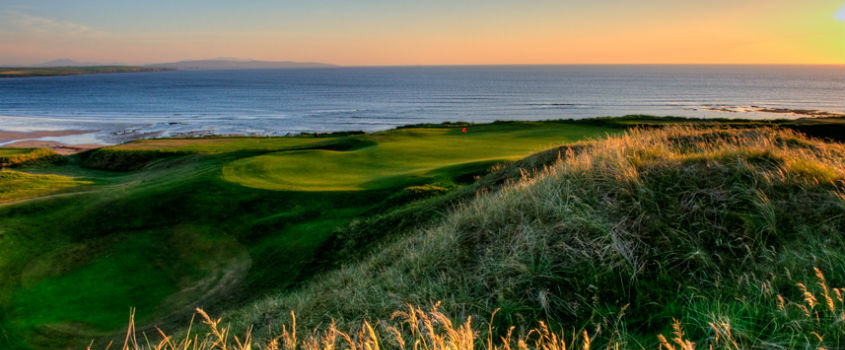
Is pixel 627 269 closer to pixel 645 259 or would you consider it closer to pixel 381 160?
pixel 645 259

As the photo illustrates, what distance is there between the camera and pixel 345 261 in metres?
9.20

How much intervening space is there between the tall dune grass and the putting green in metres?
9.34

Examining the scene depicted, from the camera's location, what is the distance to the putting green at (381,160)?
49.6 ft

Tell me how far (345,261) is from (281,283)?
1.67m

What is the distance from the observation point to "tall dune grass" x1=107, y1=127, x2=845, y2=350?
300 cm

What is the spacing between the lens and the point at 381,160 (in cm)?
1956

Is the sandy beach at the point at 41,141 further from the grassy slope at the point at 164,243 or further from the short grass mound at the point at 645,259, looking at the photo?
the short grass mound at the point at 645,259

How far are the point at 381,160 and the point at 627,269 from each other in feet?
53.7

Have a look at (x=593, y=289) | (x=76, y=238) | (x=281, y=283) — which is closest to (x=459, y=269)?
(x=593, y=289)

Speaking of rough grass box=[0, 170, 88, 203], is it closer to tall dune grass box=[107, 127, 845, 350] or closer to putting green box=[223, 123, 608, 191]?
putting green box=[223, 123, 608, 191]

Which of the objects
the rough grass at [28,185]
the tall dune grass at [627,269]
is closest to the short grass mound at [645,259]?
the tall dune grass at [627,269]

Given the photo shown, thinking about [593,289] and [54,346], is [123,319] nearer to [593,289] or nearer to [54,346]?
[54,346]

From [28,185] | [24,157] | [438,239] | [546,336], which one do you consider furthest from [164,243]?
[24,157]

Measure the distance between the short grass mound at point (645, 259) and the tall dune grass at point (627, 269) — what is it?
0.02m
